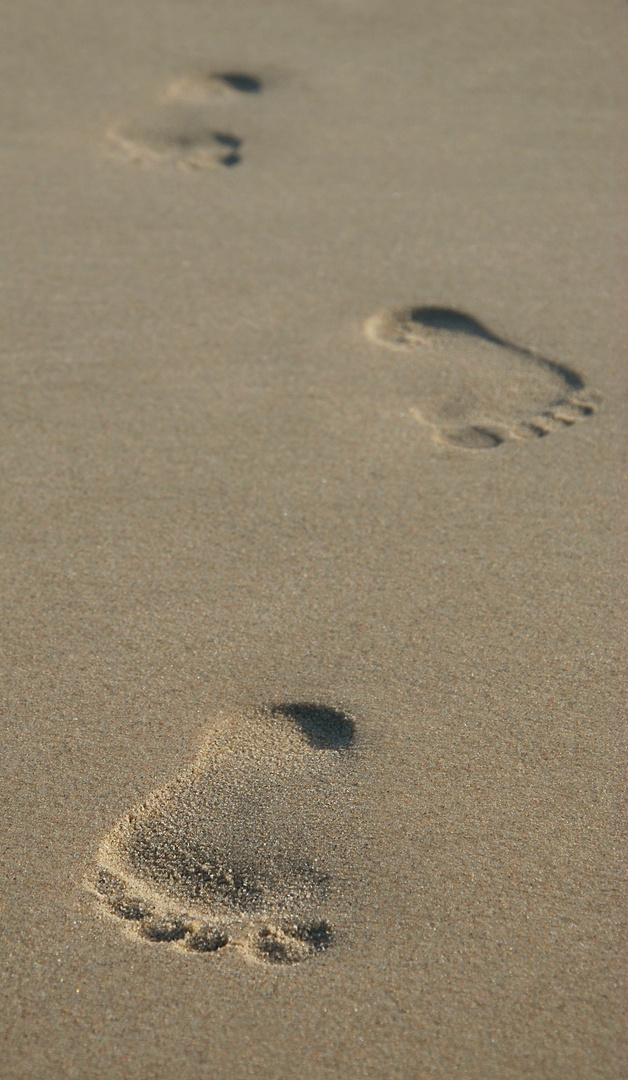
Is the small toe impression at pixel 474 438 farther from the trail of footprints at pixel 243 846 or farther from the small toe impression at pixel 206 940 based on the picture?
the small toe impression at pixel 206 940

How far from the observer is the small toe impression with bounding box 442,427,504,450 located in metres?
1.88

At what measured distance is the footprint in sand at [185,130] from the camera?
2.65 m

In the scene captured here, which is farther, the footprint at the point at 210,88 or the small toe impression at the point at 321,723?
the footprint at the point at 210,88

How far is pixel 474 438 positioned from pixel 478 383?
140mm

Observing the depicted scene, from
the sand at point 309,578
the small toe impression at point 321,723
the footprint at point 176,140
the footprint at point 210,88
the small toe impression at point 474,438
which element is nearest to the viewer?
the sand at point 309,578

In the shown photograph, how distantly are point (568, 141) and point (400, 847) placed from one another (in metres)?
2.15

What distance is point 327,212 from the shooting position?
2.48m

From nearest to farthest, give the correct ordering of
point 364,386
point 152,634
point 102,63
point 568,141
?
point 152,634 → point 364,386 → point 568,141 → point 102,63

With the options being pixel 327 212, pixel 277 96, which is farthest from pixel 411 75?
pixel 327 212

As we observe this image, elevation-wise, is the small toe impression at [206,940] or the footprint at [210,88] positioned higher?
the footprint at [210,88]

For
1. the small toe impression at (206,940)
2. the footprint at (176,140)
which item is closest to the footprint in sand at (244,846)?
the small toe impression at (206,940)

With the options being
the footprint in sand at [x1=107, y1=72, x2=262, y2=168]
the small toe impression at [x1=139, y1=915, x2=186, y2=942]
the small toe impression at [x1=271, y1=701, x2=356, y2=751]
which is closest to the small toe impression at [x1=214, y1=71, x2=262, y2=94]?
the footprint in sand at [x1=107, y1=72, x2=262, y2=168]

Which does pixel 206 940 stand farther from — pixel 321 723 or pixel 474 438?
pixel 474 438

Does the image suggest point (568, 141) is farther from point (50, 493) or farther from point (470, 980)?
point (470, 980)
